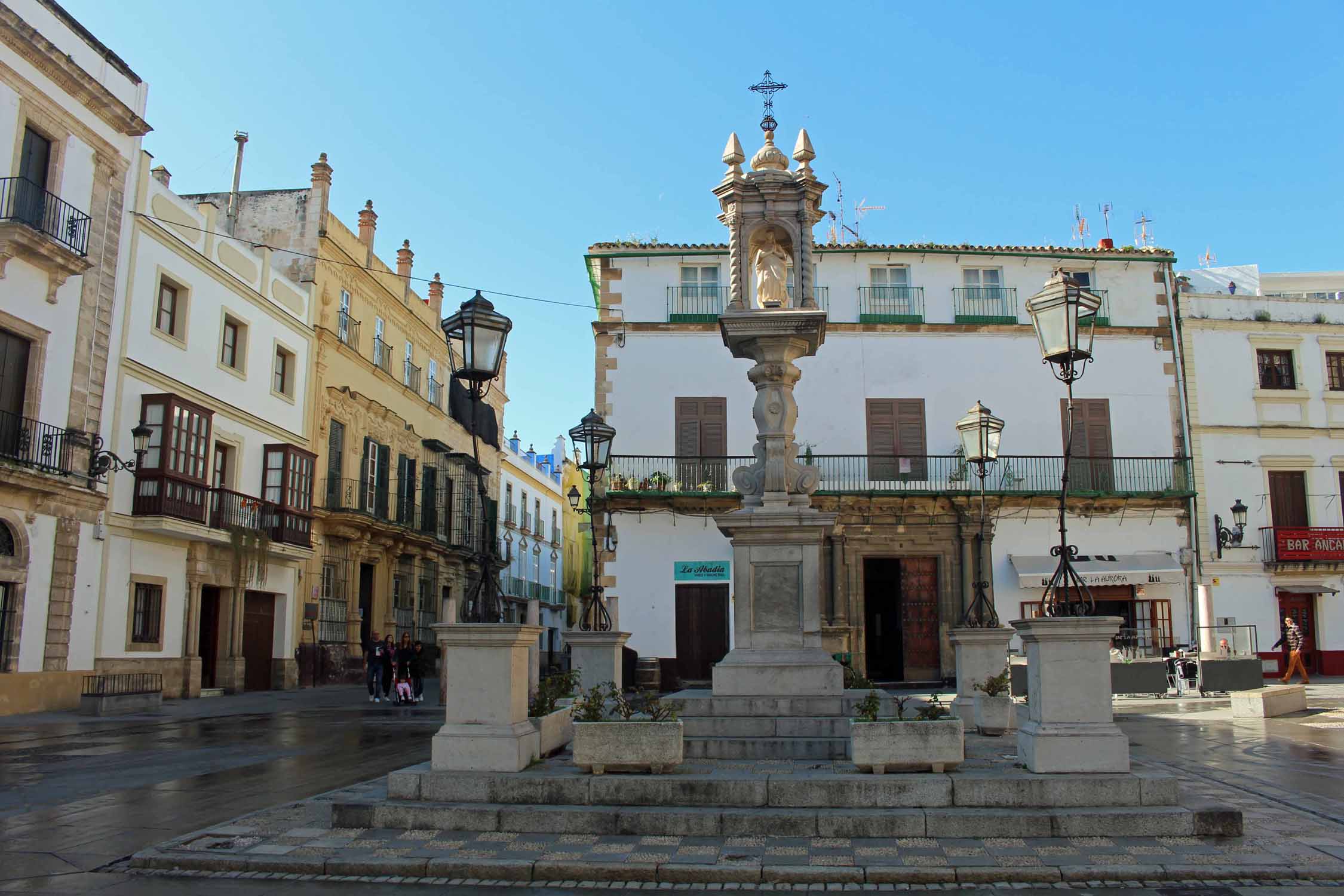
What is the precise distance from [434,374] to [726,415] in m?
15.8

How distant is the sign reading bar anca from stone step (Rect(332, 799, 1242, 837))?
1765 centimetres

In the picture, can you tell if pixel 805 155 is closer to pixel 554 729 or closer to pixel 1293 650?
pixel 554 729

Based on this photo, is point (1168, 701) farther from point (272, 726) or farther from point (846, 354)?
point (272, 726)

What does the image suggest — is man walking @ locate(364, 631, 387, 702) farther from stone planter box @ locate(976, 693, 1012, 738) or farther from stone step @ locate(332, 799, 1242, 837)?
stone step @ locate(332, 799, 1242, 837)

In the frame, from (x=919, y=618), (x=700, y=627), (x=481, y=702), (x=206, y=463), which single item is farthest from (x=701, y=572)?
(x=481, y=702)

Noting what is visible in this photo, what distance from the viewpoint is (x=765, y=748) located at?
8.74m

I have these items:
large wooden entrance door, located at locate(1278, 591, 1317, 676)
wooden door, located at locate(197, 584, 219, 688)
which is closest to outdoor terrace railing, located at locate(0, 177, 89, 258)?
wooden door, located at locate(197, 584, 219, 688)

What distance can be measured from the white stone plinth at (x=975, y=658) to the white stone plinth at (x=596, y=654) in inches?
149

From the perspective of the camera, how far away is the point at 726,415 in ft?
85.7

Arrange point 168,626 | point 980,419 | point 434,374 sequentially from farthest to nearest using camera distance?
1. point 434,374
2. point 168,626
3. point 980,419

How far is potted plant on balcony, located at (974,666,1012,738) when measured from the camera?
36.4ft

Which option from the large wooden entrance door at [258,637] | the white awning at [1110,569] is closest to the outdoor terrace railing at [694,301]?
the white awning at [1110,569]

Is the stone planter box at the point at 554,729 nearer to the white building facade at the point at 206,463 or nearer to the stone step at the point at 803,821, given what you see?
the stone step at the point at 803,821

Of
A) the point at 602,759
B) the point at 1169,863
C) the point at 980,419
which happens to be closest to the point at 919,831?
the point at 1169,863
